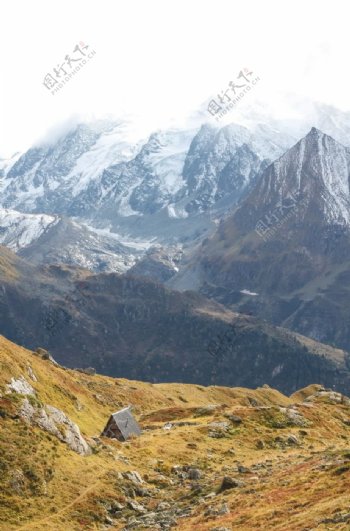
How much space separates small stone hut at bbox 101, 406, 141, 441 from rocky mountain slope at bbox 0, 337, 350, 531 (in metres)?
3.59

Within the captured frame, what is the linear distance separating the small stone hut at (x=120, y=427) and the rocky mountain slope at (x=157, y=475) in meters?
3.59

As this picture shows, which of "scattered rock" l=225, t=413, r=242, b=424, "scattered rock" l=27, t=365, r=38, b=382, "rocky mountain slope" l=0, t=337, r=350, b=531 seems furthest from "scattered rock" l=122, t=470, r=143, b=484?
"scattered rock" l=225, t=413, r=242, b=424

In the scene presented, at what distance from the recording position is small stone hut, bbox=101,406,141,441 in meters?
109

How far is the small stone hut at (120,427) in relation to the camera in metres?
109

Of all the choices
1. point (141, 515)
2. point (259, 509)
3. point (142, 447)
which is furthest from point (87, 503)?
point (142, 447)

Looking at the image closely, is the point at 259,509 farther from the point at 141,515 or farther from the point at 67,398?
the point at 67,398

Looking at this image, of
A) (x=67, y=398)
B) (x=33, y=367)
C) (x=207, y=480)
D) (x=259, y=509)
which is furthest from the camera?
(x=67, y=398)

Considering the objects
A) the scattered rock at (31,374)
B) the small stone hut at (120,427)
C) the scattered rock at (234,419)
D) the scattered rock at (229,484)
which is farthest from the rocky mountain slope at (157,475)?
the small stone hut at (120,427)

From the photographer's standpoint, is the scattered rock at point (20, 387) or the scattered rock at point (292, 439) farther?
the scattered rock at point (292, 439)

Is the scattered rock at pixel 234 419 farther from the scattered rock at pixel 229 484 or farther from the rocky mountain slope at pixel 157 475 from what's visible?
the scattered rock at pixel 229 484

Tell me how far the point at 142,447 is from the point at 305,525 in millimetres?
46603

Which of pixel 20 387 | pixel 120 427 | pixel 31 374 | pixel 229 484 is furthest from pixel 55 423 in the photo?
pixel 120 427

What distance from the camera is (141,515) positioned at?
2864 inches

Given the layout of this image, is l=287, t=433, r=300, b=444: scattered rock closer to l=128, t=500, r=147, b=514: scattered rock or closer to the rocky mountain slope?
the rocky mountain slope
